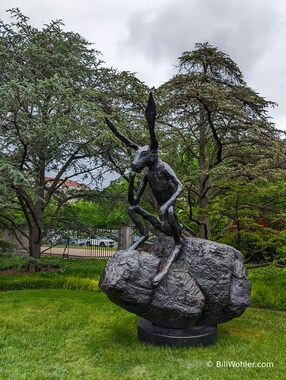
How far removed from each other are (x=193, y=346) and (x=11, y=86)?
736cm

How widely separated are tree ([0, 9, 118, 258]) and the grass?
3.66m

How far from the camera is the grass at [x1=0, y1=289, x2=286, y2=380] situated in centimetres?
434

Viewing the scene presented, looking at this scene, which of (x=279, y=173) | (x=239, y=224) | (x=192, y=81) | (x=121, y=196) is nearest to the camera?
(x=279, y=173)

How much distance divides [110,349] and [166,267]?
4.82 feet

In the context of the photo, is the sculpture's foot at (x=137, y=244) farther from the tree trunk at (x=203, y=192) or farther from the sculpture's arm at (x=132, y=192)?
the tree trunk at (x=203, y=192)

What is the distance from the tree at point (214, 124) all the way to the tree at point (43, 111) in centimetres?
246

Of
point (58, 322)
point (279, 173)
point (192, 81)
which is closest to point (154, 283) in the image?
point (58, 322)

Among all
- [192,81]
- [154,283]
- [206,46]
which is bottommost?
[154,283]

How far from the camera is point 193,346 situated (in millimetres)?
5141

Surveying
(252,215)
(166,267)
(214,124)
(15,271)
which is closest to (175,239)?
(166,267)

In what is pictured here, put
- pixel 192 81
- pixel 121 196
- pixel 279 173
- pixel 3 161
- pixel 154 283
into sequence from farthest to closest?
1. pixel 121 196
2. pixel 192 81
3. pixel 3 161
4. pixel 279 173
5. pixel 154 283

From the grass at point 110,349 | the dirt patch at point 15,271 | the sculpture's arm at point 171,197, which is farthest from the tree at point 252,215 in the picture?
the dirt patch at point 15,271

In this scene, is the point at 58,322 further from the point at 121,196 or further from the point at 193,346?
the point at 121,196

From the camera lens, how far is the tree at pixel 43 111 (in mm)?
9594
